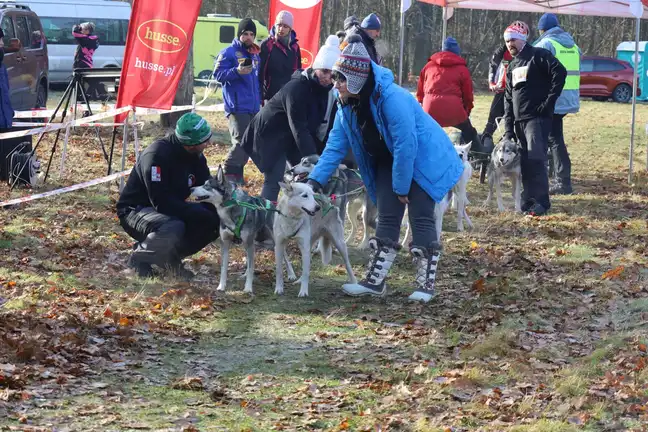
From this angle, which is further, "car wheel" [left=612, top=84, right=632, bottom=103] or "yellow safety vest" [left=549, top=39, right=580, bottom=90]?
"car wheel" [left=612, top=84, right=632, bottom=103]

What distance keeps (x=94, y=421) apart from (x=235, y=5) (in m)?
34.1

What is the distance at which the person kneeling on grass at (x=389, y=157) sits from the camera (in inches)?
251

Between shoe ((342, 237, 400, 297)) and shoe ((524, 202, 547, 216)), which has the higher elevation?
shoe ((342, 237, 400, 297))

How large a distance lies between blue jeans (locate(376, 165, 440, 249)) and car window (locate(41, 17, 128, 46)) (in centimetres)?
2066

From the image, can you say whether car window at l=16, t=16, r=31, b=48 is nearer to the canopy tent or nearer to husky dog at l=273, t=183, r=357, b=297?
Answer: the canopy tent

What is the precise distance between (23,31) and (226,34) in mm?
14733

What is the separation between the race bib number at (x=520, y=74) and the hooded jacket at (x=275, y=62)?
256 cm

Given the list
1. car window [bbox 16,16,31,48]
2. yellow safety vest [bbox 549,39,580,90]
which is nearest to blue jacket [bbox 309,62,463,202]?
yellow safety vest [bbox 549,39,580,90]

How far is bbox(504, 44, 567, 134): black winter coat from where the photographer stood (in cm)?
1045

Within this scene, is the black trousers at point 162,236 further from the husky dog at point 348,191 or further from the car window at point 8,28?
the car window at point 8,28

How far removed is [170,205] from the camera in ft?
24.4

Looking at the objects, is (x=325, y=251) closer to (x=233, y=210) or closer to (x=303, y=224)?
(x=303, y=224)

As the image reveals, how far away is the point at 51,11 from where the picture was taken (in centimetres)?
2553

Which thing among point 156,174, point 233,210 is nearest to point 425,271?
point 233,210
